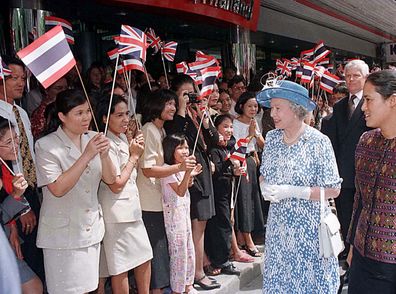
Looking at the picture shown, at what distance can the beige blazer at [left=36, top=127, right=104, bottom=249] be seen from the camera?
2973 millimetres

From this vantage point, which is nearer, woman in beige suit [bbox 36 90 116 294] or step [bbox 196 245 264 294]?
woman in beige suit [bbox 36 90 116 294]

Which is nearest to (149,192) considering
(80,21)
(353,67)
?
(353,67)

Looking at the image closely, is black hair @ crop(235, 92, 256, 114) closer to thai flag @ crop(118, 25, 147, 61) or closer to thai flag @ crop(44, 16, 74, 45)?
thai flag @ crop(118, 25, 147, 61)

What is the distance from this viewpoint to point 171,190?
3.91 m

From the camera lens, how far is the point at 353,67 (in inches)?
187

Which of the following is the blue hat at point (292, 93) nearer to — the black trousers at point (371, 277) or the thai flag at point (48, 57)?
the black trousers at point (371, 277)

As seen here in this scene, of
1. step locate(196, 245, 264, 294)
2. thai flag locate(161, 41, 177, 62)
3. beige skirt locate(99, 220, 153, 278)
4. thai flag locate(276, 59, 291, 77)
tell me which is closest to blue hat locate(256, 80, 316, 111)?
beige skirt locate(99, 220, 153, 278)

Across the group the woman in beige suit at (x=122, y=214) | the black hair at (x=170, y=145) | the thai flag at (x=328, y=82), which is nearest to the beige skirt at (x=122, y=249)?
the woman in beige suit at (x=122, y=214)

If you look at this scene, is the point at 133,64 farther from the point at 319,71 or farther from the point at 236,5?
the point at 236,5

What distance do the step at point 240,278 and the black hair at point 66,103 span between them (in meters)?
2.00

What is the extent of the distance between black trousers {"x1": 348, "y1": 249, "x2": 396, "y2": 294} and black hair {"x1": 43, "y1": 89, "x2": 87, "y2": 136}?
6.15ft

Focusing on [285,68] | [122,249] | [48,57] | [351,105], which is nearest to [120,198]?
[122,249]

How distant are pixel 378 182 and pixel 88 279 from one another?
1.79 meters

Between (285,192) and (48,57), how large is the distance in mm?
1642
